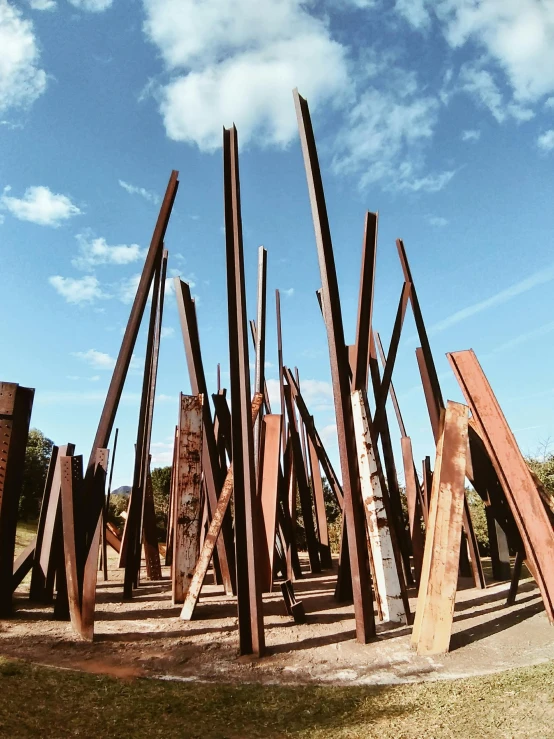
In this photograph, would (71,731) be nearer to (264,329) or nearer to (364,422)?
(364,422)

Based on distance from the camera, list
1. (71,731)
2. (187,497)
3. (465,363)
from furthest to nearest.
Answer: (187,497) < (465,363) < (71,731)

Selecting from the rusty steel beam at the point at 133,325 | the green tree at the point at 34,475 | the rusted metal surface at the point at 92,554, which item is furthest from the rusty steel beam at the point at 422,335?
the green tree at the point at 34,475

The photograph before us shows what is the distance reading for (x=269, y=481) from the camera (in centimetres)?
536

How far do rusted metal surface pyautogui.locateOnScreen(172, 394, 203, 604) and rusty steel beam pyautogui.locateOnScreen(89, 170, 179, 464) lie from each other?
720 millimetres

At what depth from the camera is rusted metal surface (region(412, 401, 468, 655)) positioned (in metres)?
3.52

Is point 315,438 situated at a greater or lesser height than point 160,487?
lesser

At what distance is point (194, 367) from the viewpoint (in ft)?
19.7

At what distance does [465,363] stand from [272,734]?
355 centimetres

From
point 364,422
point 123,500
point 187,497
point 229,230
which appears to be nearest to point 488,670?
point 364,422

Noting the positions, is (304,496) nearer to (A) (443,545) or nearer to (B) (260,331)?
(B) (260,331)

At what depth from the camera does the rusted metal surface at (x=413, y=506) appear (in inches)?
206

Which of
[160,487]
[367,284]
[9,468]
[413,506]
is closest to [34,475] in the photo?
[160,487]

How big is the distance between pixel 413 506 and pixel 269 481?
1.68 meters

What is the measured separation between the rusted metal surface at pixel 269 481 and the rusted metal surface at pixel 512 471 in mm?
2002
